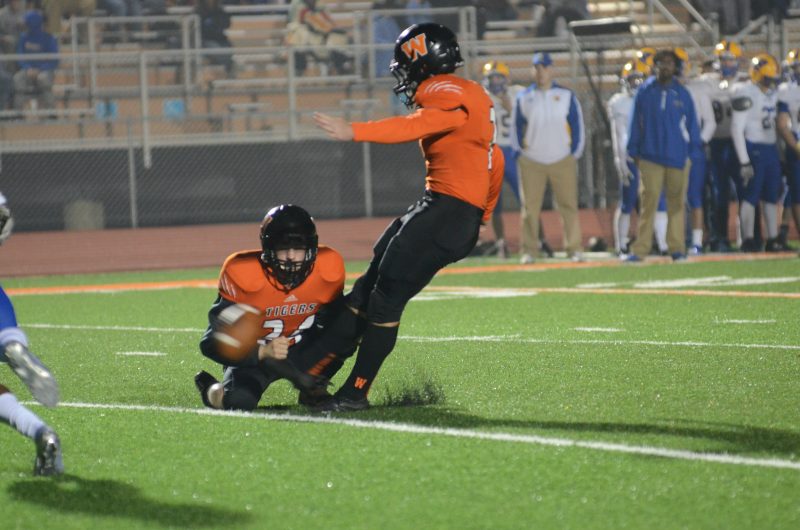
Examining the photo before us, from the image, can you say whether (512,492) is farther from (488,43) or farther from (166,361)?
(488,43)

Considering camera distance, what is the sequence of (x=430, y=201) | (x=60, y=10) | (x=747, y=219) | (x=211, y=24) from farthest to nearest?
1. (x=211, y=24)
2. (x=60, y=10)
3. (x=747, y=219)
4. (x=430, y=201)

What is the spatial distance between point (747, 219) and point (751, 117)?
1.11 metres

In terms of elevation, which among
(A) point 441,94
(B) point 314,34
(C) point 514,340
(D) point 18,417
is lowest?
(C) point 514,340

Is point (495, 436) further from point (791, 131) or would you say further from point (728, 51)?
point (728, 51)

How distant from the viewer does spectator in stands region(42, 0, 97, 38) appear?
72.7 feet

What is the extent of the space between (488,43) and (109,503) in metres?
16.6

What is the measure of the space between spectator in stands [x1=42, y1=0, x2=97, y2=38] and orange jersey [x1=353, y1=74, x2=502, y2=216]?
16.8 m

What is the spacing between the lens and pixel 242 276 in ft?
20.9

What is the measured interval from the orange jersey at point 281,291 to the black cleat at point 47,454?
1463mm

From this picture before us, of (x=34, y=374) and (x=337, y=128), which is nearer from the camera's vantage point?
(x=34, y=374)

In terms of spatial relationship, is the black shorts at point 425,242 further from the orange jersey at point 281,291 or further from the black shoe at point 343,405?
the black shoe at point 343,405

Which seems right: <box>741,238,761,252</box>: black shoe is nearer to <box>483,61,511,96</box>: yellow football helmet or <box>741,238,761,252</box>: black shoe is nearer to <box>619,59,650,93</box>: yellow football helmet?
<box>619,59,650,93</box>: yellow football helmet

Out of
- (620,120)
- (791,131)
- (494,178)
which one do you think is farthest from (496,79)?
(494,178)

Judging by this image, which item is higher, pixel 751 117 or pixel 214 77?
pixel 214 77
